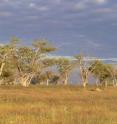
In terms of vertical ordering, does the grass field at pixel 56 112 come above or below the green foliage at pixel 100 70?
below

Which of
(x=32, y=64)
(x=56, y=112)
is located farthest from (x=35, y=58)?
(x=56, y=112)

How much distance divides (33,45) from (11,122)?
66.9m

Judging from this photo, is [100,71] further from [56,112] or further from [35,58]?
[56,112]

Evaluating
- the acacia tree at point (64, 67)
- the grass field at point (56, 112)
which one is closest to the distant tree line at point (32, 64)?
the acacia tree at point (64, 67)

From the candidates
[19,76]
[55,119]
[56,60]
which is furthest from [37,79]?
[55,119]

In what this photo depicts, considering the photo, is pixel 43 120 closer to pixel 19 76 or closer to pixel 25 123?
pixel 25 123

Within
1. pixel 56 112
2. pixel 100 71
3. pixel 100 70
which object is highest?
pixel 100 70

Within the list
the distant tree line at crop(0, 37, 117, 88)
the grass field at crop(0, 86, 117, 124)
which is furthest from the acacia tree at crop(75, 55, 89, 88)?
the grass field at crop(0, 86, 117, 124)

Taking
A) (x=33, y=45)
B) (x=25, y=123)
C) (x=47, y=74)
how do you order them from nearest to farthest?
1. (x=25, y=123)
2. (x=33, y=45)
3. (x=47, y=74)

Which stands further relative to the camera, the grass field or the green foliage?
the green foliage

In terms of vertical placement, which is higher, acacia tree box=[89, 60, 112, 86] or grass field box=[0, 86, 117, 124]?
acacia tree box=[89, 60, 112, 86]

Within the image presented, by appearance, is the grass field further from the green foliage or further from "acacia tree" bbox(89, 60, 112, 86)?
"acacia tree" bbox(89, 60, 112, 86)

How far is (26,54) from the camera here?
264 feet

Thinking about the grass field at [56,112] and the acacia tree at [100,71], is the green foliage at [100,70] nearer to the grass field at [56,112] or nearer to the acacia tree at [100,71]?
the acacia tree at [100,71]
